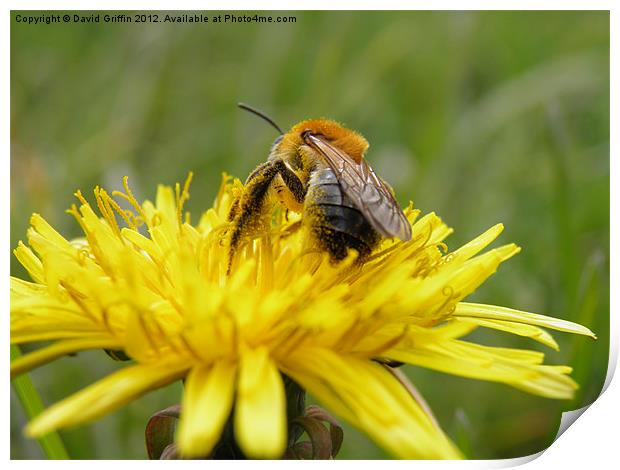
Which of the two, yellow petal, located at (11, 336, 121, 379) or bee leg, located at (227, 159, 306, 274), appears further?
bee leg, located at (227, 159, 306, 274)

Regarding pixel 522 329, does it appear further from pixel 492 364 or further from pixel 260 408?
pixel 260 408

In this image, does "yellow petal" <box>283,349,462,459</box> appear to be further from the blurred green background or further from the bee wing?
the blurred green background

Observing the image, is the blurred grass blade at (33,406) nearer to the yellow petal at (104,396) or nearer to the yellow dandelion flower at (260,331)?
the yellow dandelion flower at (260,331)

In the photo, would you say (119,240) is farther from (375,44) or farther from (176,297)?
(375,44)

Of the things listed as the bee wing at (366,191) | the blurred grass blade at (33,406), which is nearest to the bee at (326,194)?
the bee wing at (366,191)

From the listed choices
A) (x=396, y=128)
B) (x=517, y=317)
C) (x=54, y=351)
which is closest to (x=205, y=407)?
(x=54, y=351)

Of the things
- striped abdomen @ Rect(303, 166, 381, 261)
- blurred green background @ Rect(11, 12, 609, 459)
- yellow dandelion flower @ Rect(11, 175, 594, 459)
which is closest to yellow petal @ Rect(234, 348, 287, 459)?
yellow dandelion flower @ Rect(11, 175, 594, 459)
